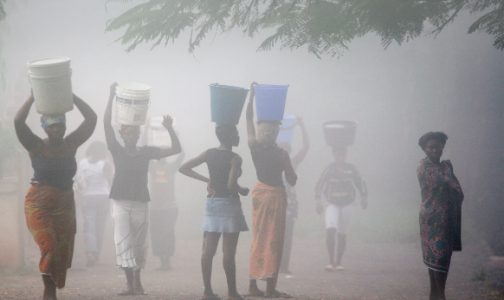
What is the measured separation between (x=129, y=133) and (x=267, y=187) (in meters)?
1.60

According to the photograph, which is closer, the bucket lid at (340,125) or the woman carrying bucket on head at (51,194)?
the woman carrying bucket on head at (51,194)

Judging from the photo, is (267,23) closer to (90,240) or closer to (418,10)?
(418,10)

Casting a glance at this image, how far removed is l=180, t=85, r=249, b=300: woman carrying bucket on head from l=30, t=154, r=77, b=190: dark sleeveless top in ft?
4.60

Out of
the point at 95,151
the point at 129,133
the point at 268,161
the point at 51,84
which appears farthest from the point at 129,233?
the point at 95,151

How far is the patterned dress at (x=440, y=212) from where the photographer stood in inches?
292

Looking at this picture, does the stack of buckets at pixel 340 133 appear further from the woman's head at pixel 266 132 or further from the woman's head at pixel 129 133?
the woman's head at pixel 129 133

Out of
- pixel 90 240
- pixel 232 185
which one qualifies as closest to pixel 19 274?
pixel 90 240

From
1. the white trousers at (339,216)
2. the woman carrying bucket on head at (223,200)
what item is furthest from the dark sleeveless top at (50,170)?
→ the white trousers at (339,216)

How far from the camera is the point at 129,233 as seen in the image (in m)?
8.39

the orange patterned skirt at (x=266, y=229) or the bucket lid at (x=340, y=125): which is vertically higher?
the bucket lid at (x=340, y=125)

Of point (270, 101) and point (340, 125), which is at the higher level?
point (270, 101)

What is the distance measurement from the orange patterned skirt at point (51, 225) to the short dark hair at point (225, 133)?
5.45 feet

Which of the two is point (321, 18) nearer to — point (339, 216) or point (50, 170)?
point (50, 170)

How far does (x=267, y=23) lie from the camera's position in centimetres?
891
